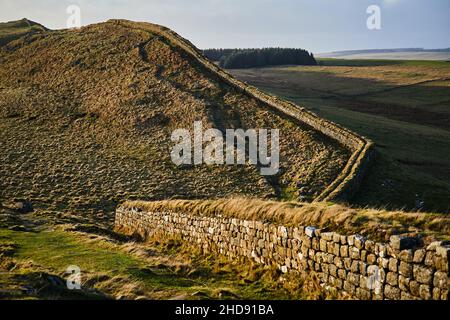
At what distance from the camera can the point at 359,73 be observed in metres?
138

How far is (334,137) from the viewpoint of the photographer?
1460 inches

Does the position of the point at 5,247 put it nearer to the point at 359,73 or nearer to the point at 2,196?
the point at 2,196

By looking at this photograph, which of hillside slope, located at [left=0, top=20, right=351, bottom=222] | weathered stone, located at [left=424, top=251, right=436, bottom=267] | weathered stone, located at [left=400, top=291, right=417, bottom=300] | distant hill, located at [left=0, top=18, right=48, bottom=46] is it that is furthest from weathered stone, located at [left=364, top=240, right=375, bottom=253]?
distant hill, located at [left=0, top=18, right=48, bottom=46]

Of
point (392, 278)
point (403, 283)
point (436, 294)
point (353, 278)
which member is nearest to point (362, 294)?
point (353, 278)

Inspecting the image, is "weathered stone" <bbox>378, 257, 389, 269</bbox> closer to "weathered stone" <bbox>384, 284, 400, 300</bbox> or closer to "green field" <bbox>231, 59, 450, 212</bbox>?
"weathered stone" <bbox>384, 284, 400, 300</bbox>

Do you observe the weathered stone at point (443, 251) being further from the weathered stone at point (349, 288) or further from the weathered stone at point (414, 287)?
the weathered stone at point (349, 288)

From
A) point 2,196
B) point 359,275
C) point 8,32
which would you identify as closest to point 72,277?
point 359,275

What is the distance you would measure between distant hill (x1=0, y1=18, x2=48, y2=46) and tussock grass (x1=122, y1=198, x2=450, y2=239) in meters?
72.1

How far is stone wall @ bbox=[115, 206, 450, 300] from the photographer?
8.15m

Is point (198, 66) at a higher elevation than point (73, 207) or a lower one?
higher

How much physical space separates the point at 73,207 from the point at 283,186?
518 inches

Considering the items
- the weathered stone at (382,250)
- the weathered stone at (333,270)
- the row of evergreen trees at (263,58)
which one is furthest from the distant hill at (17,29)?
the row of evergreen trees at (263,58)
